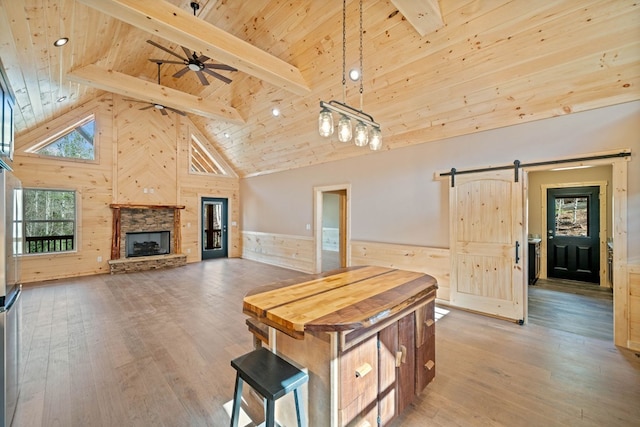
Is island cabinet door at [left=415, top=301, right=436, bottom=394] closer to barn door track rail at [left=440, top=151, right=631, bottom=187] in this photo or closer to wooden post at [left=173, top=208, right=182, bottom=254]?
barn door track rail at [left=440, top=151, right=631, bottom=187]

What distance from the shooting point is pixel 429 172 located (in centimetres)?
437

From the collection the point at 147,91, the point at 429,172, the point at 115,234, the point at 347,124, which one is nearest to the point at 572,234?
the point at 429,172

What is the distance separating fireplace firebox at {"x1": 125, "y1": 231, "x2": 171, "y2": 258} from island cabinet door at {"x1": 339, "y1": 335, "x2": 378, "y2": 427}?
287 inches

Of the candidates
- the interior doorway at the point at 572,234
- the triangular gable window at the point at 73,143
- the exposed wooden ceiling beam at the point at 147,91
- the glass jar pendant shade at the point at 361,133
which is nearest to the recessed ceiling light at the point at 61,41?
the exposed wooden ceiling beam at the point at 147,91

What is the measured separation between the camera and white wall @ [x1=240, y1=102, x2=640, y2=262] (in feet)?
9.64

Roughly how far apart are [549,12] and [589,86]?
102 cm

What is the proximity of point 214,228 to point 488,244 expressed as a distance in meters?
7.52

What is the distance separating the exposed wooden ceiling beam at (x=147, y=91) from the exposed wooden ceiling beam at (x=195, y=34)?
2.14 metres

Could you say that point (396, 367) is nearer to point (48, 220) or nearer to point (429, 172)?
point (429, 172)

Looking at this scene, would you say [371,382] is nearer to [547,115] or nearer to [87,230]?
[547,115]

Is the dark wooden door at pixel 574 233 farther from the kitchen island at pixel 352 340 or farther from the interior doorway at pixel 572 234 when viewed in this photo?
the kitchen island at pixel 352 340

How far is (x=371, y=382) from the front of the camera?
1.58 metres

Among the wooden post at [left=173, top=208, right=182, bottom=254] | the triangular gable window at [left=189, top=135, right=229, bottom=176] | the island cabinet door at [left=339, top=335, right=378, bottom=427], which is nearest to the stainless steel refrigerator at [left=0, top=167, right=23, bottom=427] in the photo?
the island cabinet door at [left=339, top=335, right=378, bottom=427]

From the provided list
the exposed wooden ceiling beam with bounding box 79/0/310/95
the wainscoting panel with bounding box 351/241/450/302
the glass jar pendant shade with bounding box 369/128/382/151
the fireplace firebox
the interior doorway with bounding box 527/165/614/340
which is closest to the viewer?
the glass jar pendant shade with bounding box 369/128/382/151
